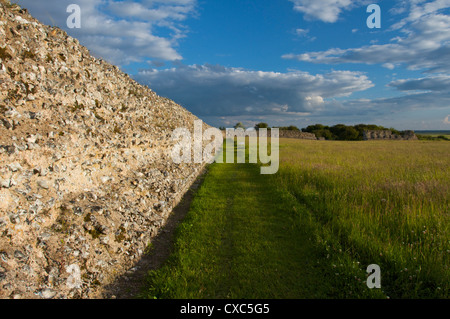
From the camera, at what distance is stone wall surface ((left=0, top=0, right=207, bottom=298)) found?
511 cm

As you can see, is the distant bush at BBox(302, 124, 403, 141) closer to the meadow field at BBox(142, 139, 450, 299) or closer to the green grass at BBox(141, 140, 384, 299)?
the meadow field at BBox(142, 139, 450, 299)

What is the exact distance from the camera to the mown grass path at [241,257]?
5.26 m

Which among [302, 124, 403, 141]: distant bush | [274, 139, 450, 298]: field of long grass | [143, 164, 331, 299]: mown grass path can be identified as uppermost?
[302, 124, 403, 141]: distant bush

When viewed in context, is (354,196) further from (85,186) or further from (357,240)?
(85,186)

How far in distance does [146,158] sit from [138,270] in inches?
286

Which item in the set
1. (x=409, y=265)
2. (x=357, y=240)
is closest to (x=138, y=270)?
(x=357, y=240)

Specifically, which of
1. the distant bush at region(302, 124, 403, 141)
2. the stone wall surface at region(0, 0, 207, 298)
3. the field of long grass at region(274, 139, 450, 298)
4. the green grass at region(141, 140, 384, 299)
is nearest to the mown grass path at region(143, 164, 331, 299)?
the green grass at region(141, 140, 384, 299)

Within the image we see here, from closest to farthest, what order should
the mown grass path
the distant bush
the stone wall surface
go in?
the stone wall surface
the mown grass path
the distant bush

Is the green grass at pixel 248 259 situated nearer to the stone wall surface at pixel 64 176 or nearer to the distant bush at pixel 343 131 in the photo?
the stone wall surface at pixel 64 176

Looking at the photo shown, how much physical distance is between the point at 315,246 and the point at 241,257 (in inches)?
85.8

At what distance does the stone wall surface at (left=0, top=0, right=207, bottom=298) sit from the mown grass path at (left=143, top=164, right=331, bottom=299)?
1.40m

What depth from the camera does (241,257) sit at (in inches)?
254

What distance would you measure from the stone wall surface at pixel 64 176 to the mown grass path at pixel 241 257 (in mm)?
1399

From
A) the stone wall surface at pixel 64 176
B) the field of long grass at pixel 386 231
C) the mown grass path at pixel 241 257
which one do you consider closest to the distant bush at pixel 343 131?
the field of long grass at pixel 386 231
